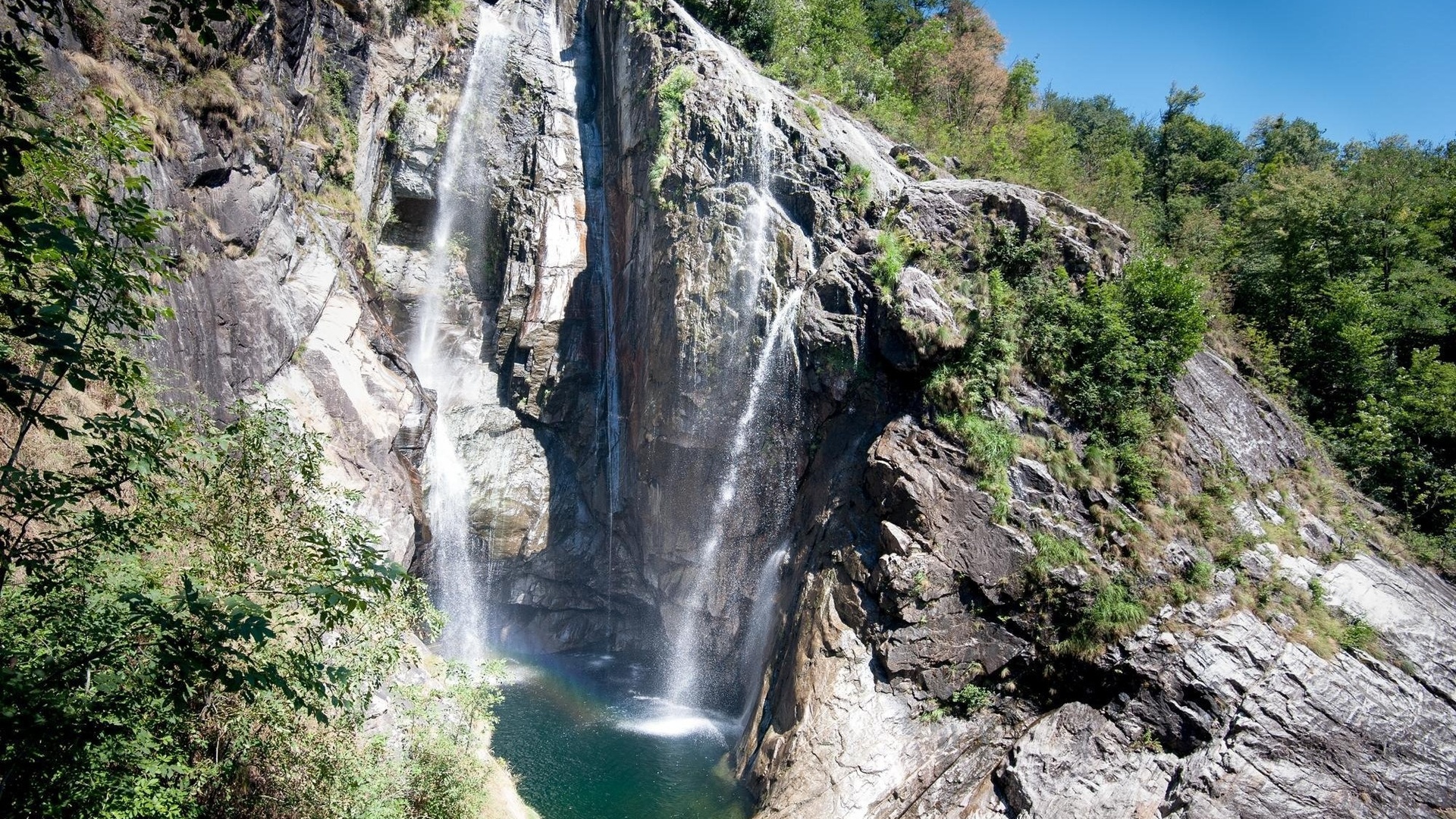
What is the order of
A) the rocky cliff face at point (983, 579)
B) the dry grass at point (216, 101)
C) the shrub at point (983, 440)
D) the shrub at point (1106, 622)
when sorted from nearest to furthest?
the rocky cliff face at point (983, 579)
the dry grass at point (216, 101)
the shrub at point (1106, 622)
the shrub at point (983, 440)

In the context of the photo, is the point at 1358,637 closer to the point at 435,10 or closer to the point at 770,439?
the point at 770,439

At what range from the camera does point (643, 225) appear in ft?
68.9

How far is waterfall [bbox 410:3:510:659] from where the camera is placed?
20500 millimetres

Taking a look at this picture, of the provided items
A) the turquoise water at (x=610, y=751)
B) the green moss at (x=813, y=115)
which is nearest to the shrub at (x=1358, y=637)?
the turquoise water at (x=610, y=751)

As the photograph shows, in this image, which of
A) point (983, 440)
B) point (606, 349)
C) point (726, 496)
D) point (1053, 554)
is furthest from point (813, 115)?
point (1053, 554)

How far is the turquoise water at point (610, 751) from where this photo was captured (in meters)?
14.3

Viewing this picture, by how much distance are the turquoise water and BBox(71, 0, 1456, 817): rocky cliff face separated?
1.23m

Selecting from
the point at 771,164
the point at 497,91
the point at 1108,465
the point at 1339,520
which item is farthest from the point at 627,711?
the point at 497,91

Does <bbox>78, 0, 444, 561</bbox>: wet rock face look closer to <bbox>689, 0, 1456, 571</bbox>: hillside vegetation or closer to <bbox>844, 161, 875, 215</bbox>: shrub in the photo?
<bbox>844, 161, 875, 215</bbox>: shrub

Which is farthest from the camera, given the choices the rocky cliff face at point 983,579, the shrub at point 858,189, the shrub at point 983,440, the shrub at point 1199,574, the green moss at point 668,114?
the green moss at point 668,114

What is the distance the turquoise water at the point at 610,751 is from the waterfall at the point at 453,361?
2.41 metres

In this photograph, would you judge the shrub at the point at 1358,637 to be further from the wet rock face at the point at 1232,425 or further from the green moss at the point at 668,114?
the green moss at the point at 668,114

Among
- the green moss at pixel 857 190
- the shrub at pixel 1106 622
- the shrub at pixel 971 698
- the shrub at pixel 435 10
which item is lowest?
the shrub at pixel 971 698

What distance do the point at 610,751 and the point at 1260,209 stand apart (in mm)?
27741
